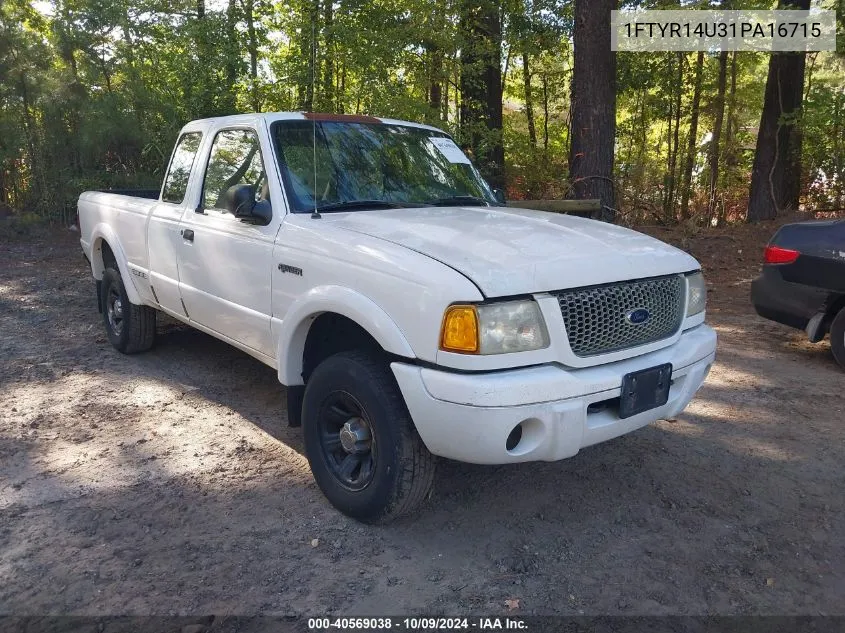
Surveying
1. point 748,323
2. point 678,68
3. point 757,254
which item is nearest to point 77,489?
point 748,323

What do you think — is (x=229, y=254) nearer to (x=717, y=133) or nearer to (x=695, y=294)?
(x=695, y=294)

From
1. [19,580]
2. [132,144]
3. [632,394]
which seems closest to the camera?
[19,580]

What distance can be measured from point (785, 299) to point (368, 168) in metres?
3.83

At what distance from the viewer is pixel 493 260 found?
298cm

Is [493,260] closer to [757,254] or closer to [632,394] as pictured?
[632,394]

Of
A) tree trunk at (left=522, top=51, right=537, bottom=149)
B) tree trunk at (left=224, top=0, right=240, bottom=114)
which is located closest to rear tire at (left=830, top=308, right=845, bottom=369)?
tree trunk at (left=224, top=0, right=240, bottom=114)

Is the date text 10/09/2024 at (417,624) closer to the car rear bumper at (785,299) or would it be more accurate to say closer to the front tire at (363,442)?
the front tire at (363,442)

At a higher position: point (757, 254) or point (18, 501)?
point (757, 254)

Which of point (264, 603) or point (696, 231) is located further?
point (696, 231)

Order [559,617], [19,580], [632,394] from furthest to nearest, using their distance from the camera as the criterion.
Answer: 1. [632,394]
2. [19,580]
3. [559,617]

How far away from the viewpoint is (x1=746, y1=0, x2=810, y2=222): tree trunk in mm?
12898

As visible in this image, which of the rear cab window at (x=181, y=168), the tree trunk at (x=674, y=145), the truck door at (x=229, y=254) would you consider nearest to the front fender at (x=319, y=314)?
the truck door at (x=229, y=254)

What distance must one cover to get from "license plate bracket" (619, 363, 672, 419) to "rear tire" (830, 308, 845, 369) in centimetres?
318

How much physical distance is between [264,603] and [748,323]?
621 cm
